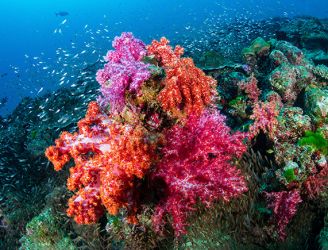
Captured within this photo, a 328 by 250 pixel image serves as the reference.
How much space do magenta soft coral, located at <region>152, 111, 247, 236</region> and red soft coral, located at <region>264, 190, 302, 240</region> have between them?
516mm

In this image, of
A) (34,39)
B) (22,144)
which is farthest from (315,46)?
(34,39)

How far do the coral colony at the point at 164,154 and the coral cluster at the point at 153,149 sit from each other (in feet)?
0.05

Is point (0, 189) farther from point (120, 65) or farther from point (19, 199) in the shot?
point (120, 65)

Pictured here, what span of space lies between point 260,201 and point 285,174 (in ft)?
2.08

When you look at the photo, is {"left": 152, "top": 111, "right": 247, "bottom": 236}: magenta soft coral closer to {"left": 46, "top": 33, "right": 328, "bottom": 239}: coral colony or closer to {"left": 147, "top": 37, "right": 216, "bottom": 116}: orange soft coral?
{"left": 46, "top": 33, "right": 328, "bottom": 239}: coral colony

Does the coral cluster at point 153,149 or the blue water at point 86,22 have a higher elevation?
the coral cluster at point 153,149

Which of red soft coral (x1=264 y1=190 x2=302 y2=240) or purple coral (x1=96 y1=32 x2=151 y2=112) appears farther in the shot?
purple coral (x1=96 y1=32 x2=151 y2=112)

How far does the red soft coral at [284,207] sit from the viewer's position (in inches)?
168

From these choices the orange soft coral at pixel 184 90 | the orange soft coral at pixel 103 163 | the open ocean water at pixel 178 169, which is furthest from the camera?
the orange soft coral at pixel 184 90

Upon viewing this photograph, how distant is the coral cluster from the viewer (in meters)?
4.20

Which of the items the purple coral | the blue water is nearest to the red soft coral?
the purple coral

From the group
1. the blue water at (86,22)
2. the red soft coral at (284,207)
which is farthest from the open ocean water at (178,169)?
the blue water at (86,22)

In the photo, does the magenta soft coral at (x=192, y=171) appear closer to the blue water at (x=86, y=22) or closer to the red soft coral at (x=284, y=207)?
the red soft coral at (x=284, y=207)

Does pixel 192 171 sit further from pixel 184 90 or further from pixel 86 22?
pixel 86 22
